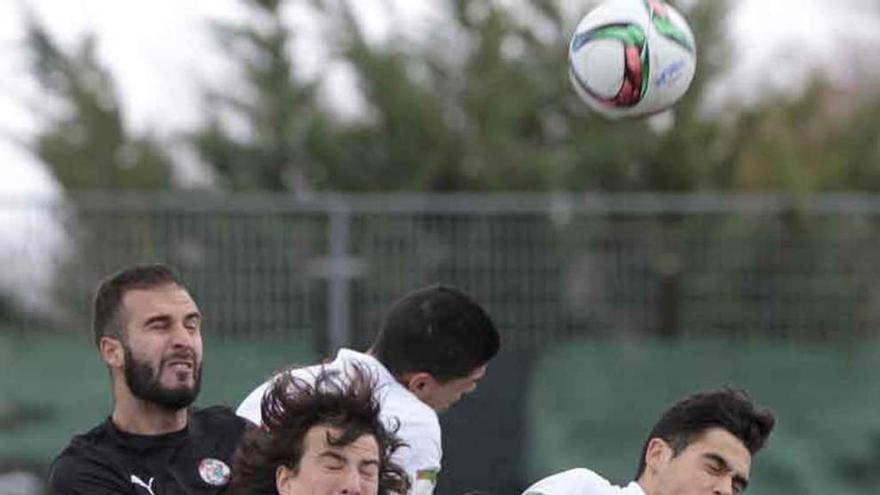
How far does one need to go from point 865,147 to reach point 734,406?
465 inches

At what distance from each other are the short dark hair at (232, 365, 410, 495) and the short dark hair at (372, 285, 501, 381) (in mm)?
948

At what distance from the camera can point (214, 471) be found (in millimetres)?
7547

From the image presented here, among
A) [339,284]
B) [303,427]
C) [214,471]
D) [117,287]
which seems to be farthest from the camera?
[339,284]

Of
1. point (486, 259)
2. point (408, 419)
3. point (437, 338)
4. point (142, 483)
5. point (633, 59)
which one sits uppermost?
point (633, 59)

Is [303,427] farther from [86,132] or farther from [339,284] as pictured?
[86,132]

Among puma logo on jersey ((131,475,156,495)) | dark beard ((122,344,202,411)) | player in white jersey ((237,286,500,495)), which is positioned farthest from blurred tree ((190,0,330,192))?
puma logo on jersey ((131,475,156,495))

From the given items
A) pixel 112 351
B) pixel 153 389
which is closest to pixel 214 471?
pixel 153 389

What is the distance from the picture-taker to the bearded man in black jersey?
7484mm

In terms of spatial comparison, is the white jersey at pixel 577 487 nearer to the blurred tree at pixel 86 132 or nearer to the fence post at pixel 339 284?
the fence post at pixel 339 284

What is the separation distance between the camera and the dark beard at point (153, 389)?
7527 millimetres

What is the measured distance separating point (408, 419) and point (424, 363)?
28 cm

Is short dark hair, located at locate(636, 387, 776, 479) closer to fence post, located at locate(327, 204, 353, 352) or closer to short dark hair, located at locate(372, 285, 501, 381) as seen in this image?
short dark hair, located at locate(372, 285, 501, 381)

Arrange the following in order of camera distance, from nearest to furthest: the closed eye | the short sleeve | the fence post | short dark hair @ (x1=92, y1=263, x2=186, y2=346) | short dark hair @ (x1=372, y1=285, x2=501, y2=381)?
the closed eye → the short sleeve → short dark hair @ (x1=92, y1=263, x2=186, y2=346) → short dark hair @ (x1=372, y1=285, x2=501, y2=381) → the fence post

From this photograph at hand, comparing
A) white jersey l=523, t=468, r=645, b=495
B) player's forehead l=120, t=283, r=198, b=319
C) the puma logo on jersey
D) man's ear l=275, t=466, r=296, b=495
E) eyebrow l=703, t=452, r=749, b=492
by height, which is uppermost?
player's forehead l=120, t=283, r=198, b=319
